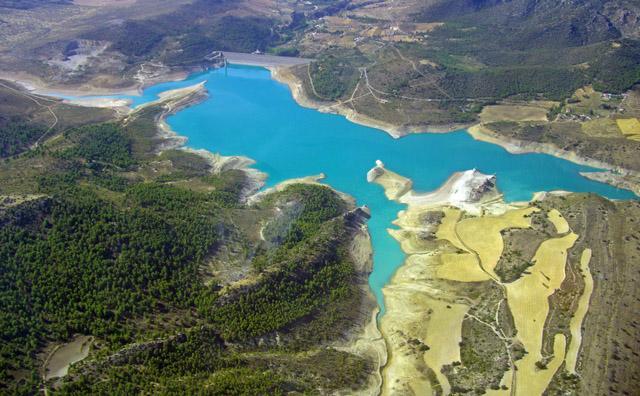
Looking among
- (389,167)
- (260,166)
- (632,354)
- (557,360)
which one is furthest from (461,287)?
(260,166)

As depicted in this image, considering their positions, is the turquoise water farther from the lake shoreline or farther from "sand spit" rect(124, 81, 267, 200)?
"sand spit" rect(124, 81, 267, 200)

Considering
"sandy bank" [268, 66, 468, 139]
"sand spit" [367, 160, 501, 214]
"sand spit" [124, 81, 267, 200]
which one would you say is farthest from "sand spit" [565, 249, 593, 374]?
"sandy bank" [268, 66, 468, 139]

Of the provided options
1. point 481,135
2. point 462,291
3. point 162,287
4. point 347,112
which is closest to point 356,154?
point 347,112

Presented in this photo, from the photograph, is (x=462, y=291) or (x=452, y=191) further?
(x=452, y=191)

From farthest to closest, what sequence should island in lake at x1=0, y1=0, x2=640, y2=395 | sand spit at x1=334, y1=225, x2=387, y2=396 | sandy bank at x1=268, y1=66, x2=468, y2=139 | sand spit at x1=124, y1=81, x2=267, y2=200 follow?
sandy bank at x1=268, y1=66, x2=468, y2=139
sand spit at x1=124, y1=81, x2=267, y2=200
sand spit at x1=334, y1=225, x2=387, y2=396
island in lake at x1=0, y1=0, x2=640, y2=395

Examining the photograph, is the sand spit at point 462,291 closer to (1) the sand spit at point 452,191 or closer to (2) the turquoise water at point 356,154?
(1) the sand spit at point 452,191

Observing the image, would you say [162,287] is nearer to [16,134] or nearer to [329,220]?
[329,220]

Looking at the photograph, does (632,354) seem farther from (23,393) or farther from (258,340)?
(23,393)
